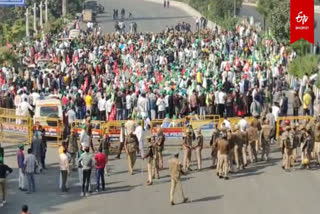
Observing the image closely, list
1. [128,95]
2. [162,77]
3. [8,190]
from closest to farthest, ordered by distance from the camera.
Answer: [8,190] < [128,95] < [162,77]

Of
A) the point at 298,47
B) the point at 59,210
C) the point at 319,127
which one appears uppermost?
the point at 298,47

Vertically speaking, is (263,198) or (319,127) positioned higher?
(319,127)

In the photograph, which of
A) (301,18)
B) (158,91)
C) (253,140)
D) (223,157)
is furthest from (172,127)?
(301,18)

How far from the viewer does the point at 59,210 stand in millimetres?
24281

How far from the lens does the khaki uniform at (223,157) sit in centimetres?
2617

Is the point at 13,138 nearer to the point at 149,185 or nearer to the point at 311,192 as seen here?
the point at 149,185

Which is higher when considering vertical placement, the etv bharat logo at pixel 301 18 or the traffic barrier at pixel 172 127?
the etv bharat logo at pixel 301 18

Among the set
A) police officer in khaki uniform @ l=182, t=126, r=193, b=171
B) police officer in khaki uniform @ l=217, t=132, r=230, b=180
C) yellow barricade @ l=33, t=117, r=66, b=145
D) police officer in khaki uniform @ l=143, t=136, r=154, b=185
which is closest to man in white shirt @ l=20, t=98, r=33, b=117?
yellow barricade @ l=33, t=117, r=66, b=145

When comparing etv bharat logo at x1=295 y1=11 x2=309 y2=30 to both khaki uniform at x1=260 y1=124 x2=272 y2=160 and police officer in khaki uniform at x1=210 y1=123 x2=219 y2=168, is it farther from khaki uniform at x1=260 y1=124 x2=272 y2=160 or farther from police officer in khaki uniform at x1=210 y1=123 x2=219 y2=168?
police officer in khaki uniform at x1=210 y1=123 x2=219 y2=168

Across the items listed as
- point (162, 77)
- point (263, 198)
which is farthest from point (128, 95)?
point (263, 198)

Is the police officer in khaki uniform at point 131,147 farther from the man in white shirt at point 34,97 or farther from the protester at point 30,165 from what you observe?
the man in white shirt at point 34,97

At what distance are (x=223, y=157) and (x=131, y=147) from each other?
8.66 feet

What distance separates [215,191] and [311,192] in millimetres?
2432

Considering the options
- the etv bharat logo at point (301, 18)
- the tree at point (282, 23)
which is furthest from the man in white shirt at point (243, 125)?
the tree at point (282, 23)
